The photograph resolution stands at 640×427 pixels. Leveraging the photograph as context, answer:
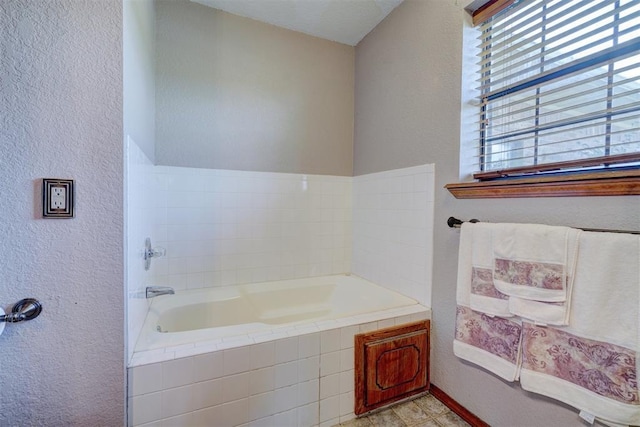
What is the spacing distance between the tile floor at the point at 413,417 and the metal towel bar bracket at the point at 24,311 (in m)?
1.44

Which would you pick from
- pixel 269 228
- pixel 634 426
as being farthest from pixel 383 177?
pixel 634 426

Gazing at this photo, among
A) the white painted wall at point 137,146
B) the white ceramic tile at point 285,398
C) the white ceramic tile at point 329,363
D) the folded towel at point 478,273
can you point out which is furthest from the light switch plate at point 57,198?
the folded towel at point 478,273

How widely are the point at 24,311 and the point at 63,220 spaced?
33 cm

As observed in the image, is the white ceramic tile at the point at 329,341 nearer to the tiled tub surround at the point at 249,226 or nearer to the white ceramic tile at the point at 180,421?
the white ceramic tile at the point at 180,421

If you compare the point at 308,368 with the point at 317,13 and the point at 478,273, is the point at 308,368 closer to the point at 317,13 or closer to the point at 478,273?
the point at 478,273

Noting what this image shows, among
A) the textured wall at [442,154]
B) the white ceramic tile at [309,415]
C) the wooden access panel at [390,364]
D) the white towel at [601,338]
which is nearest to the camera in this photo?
the white towel at [601,338]

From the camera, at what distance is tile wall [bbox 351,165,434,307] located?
182 cm

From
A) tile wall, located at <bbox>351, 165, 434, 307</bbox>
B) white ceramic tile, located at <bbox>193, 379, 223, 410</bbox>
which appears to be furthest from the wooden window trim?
white ceramic tile, located at <bbox>193, 379, 223, 410</bbox>

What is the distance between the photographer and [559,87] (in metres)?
1.25

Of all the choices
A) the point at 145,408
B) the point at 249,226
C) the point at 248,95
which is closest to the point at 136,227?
the point at 145,408

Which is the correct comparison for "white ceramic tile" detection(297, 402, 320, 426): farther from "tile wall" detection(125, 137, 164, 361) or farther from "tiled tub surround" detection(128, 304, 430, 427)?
"tile wall" detection(125, 137, 164, 361)

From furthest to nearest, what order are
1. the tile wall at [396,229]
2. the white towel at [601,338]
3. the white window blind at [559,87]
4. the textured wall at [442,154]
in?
1. the tile wall at [396,229]
2. the textured wall at [442,154]
3. the white window blind at [559,87]
4. the white towel at [601,338]

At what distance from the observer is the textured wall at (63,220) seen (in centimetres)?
96

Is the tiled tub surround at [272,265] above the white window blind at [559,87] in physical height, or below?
below
